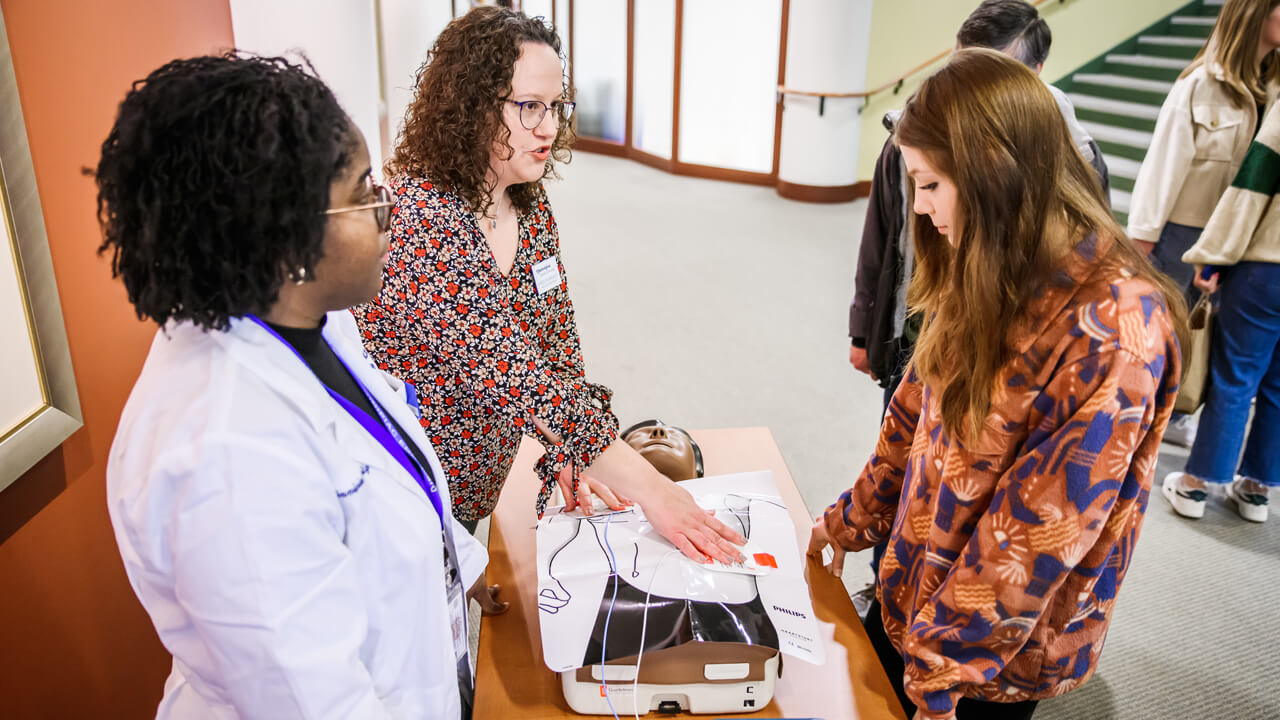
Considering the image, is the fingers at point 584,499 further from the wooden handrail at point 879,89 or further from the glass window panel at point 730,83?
the glass window panel at point 730,83

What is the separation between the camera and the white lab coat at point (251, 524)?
0.85 m

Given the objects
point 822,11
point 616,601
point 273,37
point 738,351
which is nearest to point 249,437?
point 616,601

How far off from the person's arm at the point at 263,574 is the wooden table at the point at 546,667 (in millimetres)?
471

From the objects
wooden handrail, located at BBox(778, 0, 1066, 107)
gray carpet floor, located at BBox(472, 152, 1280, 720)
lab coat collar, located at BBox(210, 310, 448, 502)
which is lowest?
gray carpet floor, located at BBox(472, 152, 1280, 720)

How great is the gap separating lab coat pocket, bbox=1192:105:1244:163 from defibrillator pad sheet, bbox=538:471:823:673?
8.06 ft

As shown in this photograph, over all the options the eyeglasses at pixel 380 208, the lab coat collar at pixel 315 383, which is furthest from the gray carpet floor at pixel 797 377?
the eyeglasses at pixel 380 208

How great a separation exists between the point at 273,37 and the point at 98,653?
52.6 inches

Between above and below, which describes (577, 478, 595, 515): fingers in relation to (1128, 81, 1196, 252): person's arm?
below

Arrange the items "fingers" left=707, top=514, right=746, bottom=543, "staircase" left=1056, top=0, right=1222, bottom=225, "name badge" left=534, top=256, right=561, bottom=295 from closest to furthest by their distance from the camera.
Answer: "fingers" left=707, top=514, right=746, bottom=543
"name badge" left=534, top=256, right=561, bottom=295
"staircase" left=1056, top=0, right=1222, bottom=225

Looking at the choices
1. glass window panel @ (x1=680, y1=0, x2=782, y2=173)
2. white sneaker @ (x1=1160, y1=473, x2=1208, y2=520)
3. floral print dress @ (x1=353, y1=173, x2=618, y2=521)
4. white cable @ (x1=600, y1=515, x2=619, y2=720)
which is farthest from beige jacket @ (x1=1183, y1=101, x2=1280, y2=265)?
glass window panel @ (x1=680, y1=0, x2=782, y2=173)

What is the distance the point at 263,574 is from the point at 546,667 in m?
0.66

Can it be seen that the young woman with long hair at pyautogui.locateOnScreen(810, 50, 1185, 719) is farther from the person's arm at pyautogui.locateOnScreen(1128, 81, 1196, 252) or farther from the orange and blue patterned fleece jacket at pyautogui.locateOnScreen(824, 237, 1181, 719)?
the person's arm at pyautogui.locateOnScreen(1128, 81, 1196, 252)

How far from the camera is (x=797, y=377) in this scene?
4.38 m

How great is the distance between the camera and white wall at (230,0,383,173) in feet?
6.34
